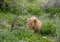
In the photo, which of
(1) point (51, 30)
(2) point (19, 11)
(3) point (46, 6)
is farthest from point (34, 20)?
(3) point (46, 6)

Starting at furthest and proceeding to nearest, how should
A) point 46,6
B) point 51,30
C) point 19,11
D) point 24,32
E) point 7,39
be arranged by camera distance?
point 46,6, point 19,11, point 51,30, point 24,32, point 7,39

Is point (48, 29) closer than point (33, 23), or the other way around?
point (33, 23)

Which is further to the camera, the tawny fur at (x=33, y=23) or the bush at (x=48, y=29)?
the bush at (x=48, y=29)

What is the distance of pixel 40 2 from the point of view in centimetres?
1902

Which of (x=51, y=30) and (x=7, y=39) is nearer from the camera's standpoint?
(x=7, y=39)

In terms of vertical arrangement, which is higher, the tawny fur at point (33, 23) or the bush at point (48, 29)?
the tawny fur at point (33, 23)

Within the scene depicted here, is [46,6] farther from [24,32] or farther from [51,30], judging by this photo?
[24,32]

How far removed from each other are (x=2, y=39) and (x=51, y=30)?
389cm

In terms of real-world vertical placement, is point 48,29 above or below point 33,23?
below

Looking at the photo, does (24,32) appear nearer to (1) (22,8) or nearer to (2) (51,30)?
(2) (51,30)

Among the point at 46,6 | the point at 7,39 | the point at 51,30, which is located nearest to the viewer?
the point at 7,39

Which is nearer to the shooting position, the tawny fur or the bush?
the tawny fur

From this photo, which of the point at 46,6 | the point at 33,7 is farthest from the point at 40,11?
the point at 46,6

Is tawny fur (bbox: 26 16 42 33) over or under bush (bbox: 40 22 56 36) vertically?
over
